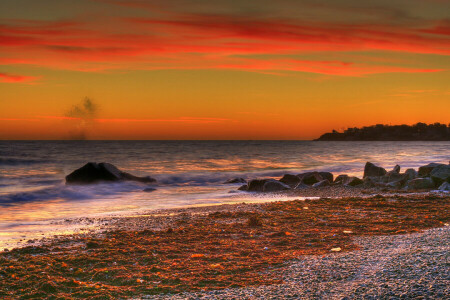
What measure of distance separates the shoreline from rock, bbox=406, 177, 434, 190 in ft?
21.7

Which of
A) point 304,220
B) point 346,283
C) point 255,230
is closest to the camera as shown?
point 346,283

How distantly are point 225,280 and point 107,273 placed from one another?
1.99 metres

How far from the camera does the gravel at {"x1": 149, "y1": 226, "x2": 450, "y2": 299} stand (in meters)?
5.28

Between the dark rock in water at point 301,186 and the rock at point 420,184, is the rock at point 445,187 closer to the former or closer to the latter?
the rock at point 420,184

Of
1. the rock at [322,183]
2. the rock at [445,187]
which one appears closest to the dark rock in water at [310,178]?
the rock at [322,183]

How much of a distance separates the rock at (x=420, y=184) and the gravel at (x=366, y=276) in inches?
513

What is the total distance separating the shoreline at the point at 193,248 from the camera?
6.27 metres

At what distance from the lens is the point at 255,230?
998cm

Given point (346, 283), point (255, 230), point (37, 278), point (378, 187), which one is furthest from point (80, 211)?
point (378, 187)

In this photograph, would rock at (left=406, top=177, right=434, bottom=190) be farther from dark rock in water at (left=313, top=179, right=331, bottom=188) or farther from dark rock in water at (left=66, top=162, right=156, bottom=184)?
dark rock in water at (left=66, top=162, right=156, bottom=184)

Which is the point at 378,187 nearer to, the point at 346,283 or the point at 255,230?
the point at 255,230

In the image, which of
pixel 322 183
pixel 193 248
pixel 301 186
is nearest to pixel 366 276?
pixel 193 248

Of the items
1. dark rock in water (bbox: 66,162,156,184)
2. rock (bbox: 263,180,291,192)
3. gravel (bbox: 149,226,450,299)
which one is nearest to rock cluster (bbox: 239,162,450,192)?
rock (bbox: 263,180,291,192)

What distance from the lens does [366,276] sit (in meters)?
5.90
